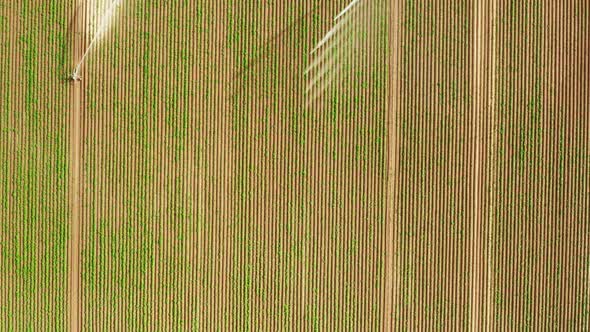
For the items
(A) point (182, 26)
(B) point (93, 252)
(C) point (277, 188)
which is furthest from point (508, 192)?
(B) point (93, 252)

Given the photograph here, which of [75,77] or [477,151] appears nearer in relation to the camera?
[75,77]

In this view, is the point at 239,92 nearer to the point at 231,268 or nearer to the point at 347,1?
the point at 347,1

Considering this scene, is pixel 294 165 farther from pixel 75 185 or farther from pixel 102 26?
pixel 102 26

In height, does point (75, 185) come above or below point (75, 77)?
below

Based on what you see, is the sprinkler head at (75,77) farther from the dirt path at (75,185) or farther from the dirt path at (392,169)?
the dirt path at (392,169)

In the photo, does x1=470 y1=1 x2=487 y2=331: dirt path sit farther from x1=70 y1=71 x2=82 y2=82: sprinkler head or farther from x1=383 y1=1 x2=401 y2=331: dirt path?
x1=70 y1=71 x2=82 y2=82: sprinkler head

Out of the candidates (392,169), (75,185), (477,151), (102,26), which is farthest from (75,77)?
(477,151)

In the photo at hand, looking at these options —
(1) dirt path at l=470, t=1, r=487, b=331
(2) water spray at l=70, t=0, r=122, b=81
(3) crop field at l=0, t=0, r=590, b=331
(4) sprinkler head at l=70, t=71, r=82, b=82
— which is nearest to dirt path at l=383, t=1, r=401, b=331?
(3) crop field at l=0, t=0, r=590, b=331
